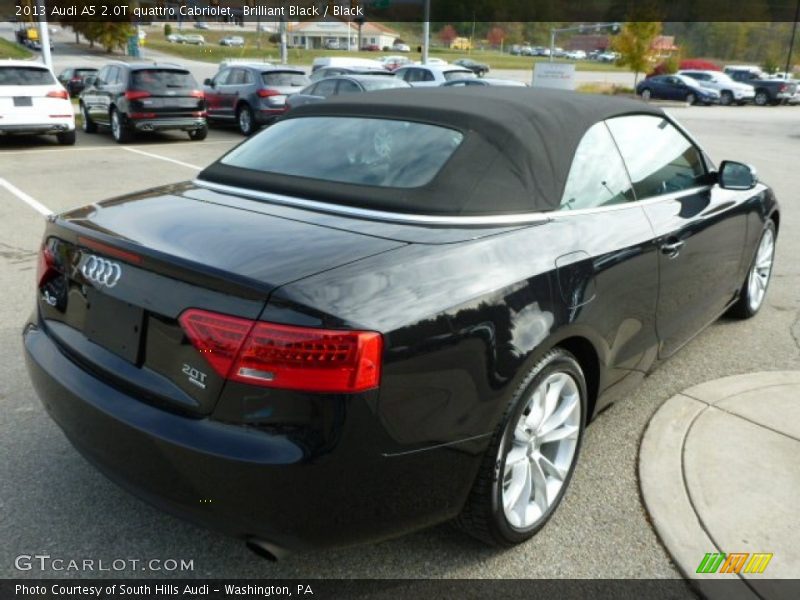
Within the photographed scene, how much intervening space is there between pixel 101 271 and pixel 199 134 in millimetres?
14106

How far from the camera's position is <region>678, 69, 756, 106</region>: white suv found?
35.8m

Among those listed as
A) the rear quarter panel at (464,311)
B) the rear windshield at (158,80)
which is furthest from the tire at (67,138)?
the rear quarter panel at (464,311)

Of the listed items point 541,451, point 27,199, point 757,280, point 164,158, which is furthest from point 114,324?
point 164,158

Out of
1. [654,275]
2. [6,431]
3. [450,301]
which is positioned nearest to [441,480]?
[450,301]

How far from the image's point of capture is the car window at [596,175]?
2.97 meters

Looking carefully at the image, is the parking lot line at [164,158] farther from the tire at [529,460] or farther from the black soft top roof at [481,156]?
the tire at [529,460]

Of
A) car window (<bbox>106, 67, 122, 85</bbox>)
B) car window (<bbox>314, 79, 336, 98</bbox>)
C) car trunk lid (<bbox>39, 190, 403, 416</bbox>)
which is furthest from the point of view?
car window (<bbox>314, 79, 336, 98</bbox>)

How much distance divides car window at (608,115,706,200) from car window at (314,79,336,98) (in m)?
13.0

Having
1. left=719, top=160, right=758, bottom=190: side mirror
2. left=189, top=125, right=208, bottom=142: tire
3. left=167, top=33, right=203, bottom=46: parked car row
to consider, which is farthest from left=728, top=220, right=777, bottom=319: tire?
left=167, top=33, right=203, bottom=46: parked car row

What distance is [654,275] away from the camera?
10.4 ft

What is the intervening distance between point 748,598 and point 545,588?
668mm

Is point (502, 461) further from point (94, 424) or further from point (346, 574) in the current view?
point (94, 424)

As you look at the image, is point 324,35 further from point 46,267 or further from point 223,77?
point 46,267

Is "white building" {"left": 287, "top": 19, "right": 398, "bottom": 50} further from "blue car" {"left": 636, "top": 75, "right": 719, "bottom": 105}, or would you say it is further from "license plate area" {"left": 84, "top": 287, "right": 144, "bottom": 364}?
"license plate area" {"left": 84, "top": 287, "right": 144, "bottom": 364}
